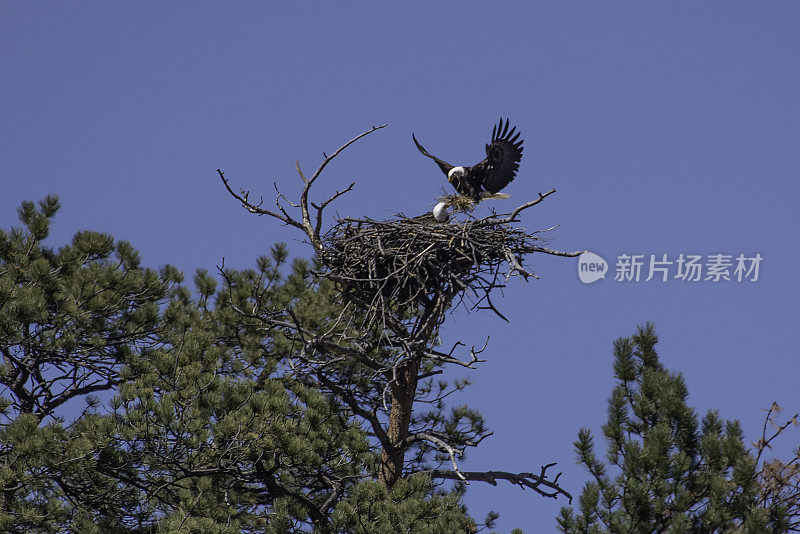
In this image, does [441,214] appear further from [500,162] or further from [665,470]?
[665,470]

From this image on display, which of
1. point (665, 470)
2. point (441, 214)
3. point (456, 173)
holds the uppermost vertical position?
point (456, 173)

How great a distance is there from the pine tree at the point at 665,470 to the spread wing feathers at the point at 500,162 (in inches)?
80.8

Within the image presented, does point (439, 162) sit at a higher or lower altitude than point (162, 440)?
higher

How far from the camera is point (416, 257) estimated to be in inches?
327

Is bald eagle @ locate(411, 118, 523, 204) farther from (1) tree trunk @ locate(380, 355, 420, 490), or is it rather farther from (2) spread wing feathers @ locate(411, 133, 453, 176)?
(1) tree trunk @ locate(380, 355, 420, 490)

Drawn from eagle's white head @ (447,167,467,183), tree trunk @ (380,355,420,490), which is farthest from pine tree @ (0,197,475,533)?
eagle's white head @ (447,167,467,183)

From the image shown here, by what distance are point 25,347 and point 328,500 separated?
373 centimetres

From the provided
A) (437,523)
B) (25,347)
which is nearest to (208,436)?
(437,523)

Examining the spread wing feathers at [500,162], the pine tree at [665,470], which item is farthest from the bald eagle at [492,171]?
the pine tree at [665,470]

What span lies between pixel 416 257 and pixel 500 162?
1.70m

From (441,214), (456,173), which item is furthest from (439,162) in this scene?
(441,214)

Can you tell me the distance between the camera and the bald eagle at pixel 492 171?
372 inches

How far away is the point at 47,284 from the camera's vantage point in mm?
10438

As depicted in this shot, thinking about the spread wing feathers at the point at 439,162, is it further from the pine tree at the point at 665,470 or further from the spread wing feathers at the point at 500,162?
the pine tree at the point at 665,470
